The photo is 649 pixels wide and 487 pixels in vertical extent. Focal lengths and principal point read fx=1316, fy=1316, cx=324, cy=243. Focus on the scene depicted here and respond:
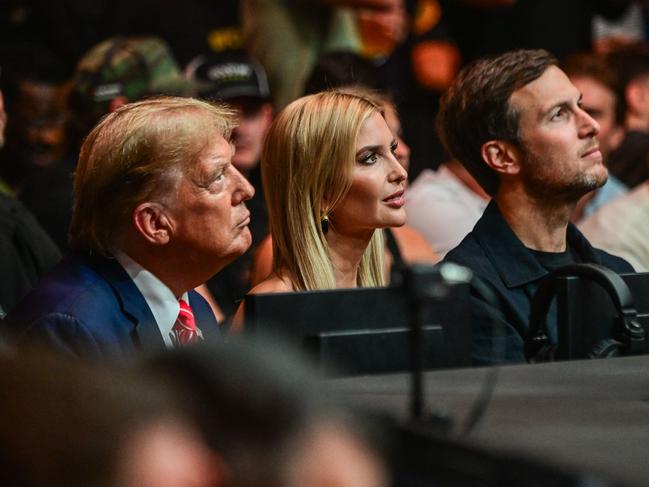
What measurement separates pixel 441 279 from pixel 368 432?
416 mm

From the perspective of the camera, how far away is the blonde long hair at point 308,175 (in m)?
3.12

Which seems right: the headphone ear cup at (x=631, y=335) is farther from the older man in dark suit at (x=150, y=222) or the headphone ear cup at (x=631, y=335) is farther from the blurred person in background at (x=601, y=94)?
the blurred person in background at (x=601, y=94)

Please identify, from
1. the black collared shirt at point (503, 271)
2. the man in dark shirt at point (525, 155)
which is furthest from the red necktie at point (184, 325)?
the man in dark shirt at point (525, 155)

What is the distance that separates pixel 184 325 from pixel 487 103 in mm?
1206

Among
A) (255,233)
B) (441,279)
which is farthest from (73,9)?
(441,279)

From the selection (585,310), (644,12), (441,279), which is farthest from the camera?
(644,12)

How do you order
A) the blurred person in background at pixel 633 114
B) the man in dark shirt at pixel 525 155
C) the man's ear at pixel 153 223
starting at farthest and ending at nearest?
the blurred person in background at pixel 633 114 < the man in dark shirt at pixel 525 155 < the man's ear at pixel 153 223

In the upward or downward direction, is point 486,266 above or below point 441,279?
below

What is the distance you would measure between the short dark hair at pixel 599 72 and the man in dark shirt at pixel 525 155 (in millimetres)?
2312

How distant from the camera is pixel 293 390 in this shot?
696 millimetres

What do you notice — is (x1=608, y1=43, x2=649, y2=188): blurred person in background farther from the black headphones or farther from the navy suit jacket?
the black headphones

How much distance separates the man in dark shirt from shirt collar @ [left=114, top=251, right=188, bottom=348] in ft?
2.71

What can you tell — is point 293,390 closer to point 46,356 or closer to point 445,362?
point 46,356

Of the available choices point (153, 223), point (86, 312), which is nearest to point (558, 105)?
point (153, 223)
